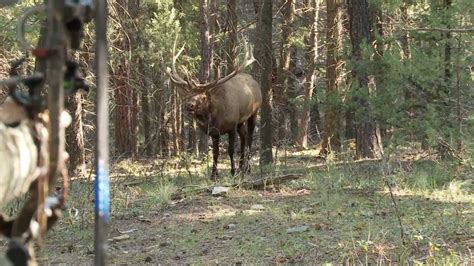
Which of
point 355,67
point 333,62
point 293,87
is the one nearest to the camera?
point 355,67

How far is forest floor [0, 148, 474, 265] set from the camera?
6172 millimetres

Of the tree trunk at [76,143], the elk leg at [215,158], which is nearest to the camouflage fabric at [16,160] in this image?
the elk leg at [215,158]

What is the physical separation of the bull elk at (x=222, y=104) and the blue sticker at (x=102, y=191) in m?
9.40

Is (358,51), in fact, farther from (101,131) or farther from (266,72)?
(101,131)

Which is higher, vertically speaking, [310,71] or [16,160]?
[310,71]

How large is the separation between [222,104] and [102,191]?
34.5 ft

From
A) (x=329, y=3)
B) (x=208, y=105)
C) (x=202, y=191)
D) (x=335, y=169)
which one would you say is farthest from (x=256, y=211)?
(x=329, y=3)

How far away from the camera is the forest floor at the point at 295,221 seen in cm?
617

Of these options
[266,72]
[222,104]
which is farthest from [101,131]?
[266,72]

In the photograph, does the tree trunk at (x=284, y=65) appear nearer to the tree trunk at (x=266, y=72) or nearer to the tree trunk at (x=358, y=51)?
the tree trunk at (x=266, y=72)

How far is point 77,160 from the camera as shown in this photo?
46.5 feet

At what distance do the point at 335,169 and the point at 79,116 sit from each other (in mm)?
5650

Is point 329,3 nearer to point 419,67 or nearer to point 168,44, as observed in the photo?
point 168,44

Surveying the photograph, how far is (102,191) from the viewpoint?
6.47 ft
